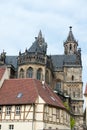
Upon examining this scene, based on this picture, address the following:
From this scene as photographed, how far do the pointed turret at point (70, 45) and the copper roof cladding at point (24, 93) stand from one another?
43553 millimetres

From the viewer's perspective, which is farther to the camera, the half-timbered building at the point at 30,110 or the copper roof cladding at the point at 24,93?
the copper roof cladding at the point at 24,93

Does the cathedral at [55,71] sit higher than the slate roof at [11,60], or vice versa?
the slate roof at [11,60]

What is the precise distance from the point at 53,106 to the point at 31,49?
96.0 feet

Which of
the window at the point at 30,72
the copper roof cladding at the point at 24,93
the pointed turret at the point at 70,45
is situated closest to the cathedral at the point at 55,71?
the window at the point at 30,72

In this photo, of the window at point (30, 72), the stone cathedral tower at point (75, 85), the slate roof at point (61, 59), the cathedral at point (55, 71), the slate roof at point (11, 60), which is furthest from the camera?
the slate roof at point (11, 60)

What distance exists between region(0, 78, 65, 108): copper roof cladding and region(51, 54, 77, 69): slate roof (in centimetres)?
3376

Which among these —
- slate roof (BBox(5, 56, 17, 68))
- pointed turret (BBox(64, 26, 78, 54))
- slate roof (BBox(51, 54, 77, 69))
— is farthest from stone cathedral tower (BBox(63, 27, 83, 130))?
slate roof (BBox(5, 56, 17, 68))

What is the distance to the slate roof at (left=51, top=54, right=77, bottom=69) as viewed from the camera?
8762 centimetres

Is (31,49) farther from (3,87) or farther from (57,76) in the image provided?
(3,87)

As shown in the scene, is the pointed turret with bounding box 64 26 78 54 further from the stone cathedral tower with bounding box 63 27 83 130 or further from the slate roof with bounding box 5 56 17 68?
the slate roof with bounding box 5 56 17 68

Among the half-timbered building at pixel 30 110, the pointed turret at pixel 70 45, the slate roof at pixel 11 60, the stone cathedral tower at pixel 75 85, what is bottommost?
the half-timbered building at pixel 30 110

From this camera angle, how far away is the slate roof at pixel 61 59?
287 feet

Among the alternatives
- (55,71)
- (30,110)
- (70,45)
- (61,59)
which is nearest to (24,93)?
(30,110)

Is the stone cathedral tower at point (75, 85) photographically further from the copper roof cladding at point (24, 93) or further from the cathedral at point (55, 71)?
the copper roof cladding at point (24, 93)
